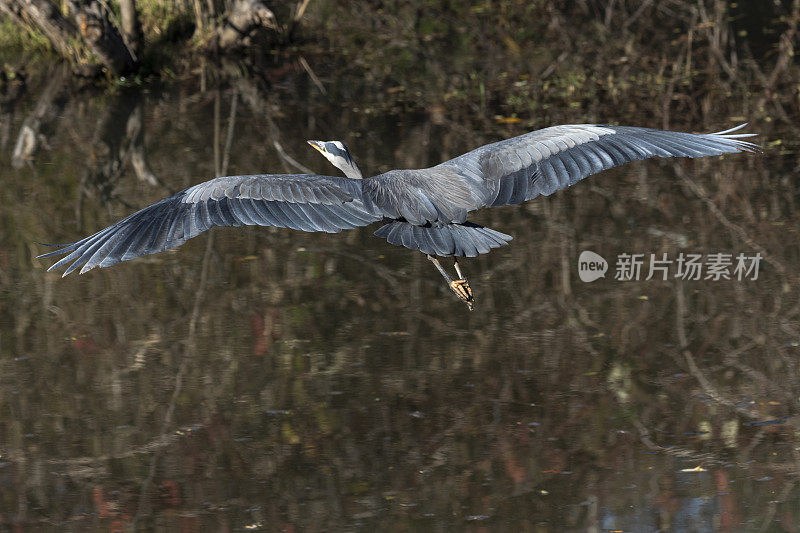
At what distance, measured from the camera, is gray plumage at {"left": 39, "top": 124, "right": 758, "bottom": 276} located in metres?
4.88

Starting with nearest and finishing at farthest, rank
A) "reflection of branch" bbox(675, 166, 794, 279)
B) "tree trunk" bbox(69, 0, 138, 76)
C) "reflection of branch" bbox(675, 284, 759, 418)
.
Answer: "reflection of branch" bbox(675, 284, 759, 418)
"reflection of branch" bbox(675, 166, 794, 279)
"tree trunk" bbox(69, 0, 138, 76)

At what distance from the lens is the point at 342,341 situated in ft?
21.5

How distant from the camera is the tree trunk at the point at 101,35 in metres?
11.3

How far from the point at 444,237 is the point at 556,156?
2.81 ft

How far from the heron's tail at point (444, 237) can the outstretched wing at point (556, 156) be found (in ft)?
1.15

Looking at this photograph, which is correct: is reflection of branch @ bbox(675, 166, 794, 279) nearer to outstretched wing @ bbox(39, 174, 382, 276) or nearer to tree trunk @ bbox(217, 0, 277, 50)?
outstretched wing @ bbox(39, 174, 382, 276)

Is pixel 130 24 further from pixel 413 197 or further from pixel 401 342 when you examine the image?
pixel 413 197

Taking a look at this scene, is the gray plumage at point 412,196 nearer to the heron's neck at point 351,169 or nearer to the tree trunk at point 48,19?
the heron's neck at point 351,169

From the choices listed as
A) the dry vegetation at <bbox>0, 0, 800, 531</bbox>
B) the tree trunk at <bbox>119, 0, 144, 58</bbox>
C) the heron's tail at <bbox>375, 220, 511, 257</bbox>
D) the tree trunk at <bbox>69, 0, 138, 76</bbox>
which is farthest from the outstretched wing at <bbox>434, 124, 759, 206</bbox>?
the tree trunk at <bbox>119, 0, 144, 58</bbox>

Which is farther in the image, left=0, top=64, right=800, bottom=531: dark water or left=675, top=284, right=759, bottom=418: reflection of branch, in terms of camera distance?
left=675, top=284, right=759, bottom=418: reflection of branch

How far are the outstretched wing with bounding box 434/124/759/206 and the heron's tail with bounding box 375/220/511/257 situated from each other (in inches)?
13.8

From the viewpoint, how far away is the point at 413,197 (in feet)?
17.0

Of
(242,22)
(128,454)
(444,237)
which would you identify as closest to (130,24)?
(242,22)

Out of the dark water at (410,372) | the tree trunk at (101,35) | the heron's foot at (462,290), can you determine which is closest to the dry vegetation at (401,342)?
the dark water at (410,372)
